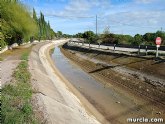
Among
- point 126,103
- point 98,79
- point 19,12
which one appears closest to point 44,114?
point 126,103

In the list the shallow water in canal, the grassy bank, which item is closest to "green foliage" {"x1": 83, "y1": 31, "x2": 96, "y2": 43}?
the shallow water in canal

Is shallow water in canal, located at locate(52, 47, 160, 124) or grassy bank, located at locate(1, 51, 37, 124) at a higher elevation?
grassy bank, located at locate(1, 51, 37, 124)

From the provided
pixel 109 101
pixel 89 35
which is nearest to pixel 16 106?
pixel 109 101

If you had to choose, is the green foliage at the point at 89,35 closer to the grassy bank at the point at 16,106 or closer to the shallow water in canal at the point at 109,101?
the shallow water in canal at the point at 109,101

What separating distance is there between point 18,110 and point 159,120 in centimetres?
791

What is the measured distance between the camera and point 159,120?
16141 millimetres

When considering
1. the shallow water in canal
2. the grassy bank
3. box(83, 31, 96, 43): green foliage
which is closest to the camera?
the grassy bank

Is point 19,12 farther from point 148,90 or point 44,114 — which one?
point 44,114

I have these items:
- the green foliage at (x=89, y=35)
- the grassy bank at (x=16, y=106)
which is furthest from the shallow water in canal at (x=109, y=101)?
the green foliage at (x=89, y=35)

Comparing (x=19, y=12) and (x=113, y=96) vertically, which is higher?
(x=19, y=12)

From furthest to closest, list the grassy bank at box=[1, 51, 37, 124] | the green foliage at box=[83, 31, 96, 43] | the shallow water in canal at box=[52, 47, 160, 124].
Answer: the green foliage at box=[83, 31, 96, 43] → the shallow water in canal at box=[52, 47, 160, 124] → the grassy bank at box=[1, 51, 37, 124]

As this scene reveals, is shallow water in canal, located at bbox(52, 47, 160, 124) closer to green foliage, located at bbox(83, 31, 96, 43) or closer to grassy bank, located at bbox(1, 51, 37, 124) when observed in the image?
grassy bank, located at bbox(1, 51, 37, 124)

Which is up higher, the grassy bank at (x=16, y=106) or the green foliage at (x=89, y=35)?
the grassy bank at (x=16, y=106)

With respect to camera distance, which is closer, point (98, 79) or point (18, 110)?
point (18, 110)
